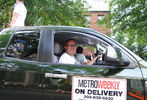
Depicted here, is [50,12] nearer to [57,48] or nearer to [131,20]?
[131,20]

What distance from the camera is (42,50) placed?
2.28 metres

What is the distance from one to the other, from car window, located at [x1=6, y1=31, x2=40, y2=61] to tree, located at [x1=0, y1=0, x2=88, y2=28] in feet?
19.6

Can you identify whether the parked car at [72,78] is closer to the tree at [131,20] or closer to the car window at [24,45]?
the car window at [24,45]

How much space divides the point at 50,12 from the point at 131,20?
4.54 metres

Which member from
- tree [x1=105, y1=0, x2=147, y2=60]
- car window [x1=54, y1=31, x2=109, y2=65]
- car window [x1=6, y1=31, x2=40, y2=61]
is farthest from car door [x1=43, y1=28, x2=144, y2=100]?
tree [x1=105, y1=0, x2=147, y2=60]

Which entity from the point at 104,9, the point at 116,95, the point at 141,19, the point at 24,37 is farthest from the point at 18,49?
the point at 104,9

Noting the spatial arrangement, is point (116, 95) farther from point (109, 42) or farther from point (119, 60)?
point (109, 42)

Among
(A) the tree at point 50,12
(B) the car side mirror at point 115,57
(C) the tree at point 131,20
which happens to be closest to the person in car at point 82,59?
(B) the car side mirror at point 115,57

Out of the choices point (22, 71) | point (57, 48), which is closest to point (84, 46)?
point (57, 48)

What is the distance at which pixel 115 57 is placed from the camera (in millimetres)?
2086

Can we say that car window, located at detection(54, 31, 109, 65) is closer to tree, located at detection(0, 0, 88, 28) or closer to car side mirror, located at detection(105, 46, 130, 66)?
car side mirror, located at detection(105, 46, 130, 66)

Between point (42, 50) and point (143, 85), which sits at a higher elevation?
point (42, 50)

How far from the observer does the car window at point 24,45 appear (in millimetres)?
2367

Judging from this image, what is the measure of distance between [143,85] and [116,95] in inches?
13.8
